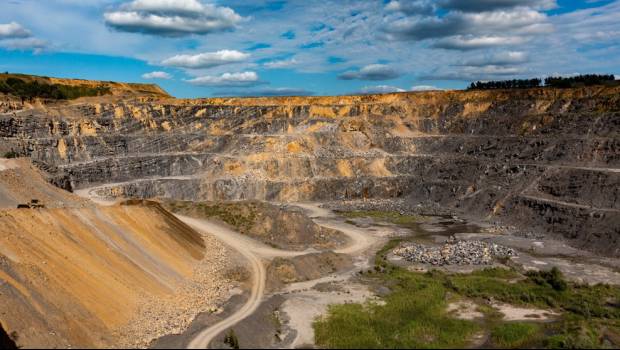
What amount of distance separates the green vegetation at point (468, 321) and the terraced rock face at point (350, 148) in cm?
2166

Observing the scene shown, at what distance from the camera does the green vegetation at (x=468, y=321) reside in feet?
87.7

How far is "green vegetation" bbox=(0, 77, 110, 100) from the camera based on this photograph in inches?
3236

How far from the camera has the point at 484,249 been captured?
45375 mm

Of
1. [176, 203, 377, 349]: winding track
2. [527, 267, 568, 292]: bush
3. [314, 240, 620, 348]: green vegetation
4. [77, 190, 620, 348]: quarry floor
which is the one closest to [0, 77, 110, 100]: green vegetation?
[77, 190, 620, 348]: quarry floor

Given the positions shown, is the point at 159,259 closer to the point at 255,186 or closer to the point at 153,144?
the point at 255,186

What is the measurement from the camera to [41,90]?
84375 mm

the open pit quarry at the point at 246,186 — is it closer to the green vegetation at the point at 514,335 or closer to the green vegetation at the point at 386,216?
the green vegetation at the point at 386,216

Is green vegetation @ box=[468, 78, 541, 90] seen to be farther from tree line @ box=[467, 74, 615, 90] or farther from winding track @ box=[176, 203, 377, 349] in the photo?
winding track @ box=[176, 203, 377, 349]

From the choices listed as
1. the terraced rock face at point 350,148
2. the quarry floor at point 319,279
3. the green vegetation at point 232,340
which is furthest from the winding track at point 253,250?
the terraced rock face at point 350,148

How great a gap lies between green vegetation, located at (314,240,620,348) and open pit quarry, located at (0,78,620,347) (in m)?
3.02

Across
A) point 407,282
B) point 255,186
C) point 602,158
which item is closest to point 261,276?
point 407,282

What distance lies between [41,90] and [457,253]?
244 feet

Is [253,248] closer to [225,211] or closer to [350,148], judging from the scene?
[225,211]

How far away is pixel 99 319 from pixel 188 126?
62701 millimetres
